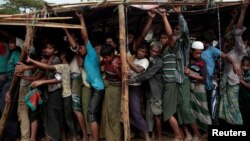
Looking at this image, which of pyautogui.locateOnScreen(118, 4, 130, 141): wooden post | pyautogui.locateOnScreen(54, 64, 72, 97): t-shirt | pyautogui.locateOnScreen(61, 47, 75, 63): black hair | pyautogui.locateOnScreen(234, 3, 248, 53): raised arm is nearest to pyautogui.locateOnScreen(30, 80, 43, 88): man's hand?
pyautogui.locateOnScreen(54, 64, 72, 97): t-shirt

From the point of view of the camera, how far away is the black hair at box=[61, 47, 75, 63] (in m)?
5.32

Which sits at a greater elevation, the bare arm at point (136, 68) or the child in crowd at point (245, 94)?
the bare arm at point (136, 68)

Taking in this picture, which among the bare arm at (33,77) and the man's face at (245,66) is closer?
the bare arm at (33,77)

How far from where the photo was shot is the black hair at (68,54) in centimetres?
532

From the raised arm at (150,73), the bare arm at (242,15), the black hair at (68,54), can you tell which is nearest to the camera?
the bare arm at (242,15)

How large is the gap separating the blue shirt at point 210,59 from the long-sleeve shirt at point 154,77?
815 millimetres

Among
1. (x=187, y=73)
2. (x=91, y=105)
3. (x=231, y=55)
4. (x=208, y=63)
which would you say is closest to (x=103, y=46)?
(x=91, y=105)

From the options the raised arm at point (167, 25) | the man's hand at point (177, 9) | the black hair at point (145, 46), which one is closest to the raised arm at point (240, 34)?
the man's hand at point (177, 9)

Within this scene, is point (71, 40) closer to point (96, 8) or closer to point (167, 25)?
point (96, 8)

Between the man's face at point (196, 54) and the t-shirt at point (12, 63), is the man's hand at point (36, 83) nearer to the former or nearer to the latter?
the t-shirt at point (12, 63)

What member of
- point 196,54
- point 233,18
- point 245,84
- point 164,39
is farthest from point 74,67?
point 245,84

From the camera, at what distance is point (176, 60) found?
5.09m

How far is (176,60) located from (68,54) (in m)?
1.85

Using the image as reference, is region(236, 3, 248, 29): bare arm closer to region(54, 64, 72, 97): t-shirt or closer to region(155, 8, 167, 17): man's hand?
region(155, 8, 167, 17): man's hand
